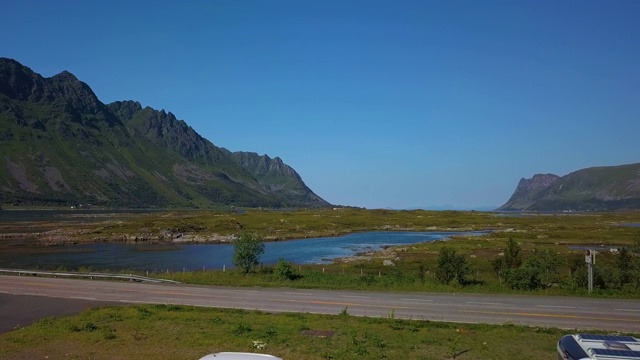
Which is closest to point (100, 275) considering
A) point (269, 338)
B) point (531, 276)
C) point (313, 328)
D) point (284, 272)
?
point (284, 272)

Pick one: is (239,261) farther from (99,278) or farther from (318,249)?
(318,249)

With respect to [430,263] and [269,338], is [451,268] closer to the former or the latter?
[430,263]

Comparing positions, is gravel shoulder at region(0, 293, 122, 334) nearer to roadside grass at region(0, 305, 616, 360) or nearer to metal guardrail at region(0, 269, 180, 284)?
roadside grass at region(0, 305, 616, 360)

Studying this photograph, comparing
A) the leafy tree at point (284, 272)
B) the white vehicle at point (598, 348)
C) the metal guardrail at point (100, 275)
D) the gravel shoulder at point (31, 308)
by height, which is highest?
the white vehicle at point (598, 348)

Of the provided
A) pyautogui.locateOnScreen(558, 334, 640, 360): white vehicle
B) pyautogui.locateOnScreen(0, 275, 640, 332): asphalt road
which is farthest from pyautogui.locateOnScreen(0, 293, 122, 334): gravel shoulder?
pyautogui.locateOnScreen(558, 334, 640, 360): white vehicle

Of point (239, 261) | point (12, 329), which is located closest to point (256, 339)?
point (12, 329)

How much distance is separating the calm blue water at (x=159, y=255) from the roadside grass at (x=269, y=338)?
4409 centimetres

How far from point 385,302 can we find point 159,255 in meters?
64.0

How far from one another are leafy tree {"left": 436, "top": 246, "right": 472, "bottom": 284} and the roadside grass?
16843 mm

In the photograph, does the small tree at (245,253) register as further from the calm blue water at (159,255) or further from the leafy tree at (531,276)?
the leafy tree at (531,276)

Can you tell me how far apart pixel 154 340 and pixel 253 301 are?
421 inches

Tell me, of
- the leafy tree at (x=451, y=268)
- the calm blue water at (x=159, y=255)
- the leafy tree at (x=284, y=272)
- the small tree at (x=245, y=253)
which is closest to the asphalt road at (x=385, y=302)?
the leafy tree at (x=284, y=272)

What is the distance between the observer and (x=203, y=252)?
88125mm

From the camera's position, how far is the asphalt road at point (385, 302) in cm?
2282
